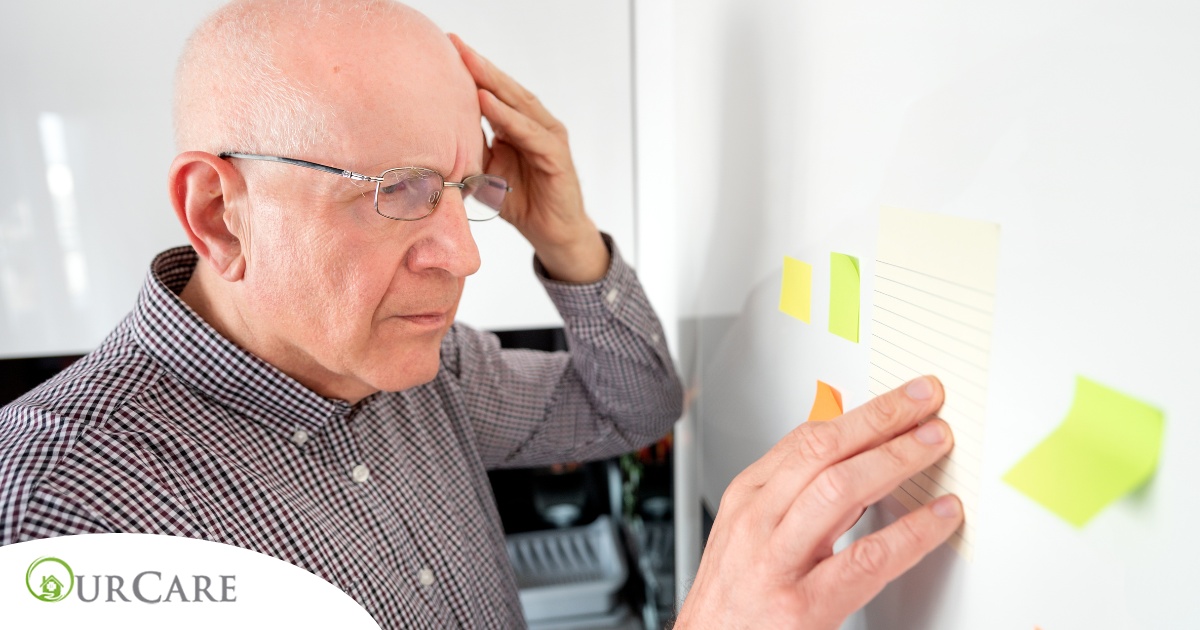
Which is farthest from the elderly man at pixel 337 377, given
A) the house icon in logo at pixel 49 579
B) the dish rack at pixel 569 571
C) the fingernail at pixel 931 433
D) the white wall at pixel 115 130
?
the dish rack at pixel 569 571

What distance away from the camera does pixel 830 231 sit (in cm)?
71

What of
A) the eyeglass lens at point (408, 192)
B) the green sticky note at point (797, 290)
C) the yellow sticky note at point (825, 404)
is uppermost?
the eyeglass lens at point (408, 192)

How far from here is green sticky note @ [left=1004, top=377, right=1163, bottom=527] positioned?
1.32 ft

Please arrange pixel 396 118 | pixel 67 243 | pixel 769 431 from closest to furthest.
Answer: pixel 396 118, pixel 769 431, pixel 67 243

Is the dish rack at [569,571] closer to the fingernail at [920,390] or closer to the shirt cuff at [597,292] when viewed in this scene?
the shirt cuff at [597,292]

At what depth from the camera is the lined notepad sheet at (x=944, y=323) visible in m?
0.51

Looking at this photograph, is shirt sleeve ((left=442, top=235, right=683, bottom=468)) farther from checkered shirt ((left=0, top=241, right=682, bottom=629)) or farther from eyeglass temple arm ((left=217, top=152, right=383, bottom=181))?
eyeglass temple arm ((left=217, top=152, right=383, bottom=181))

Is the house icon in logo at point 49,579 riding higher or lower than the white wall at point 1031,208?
Result: lower

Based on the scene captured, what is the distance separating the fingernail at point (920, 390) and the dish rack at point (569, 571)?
1.10 meters

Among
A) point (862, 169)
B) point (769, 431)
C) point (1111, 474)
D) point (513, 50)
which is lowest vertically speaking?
point (769, 431)

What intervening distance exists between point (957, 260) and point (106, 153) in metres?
1.22

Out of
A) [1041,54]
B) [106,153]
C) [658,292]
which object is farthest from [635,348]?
[106,153]

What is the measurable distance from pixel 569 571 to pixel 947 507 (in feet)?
4.04

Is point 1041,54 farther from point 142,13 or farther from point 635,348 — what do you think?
point 142,13
